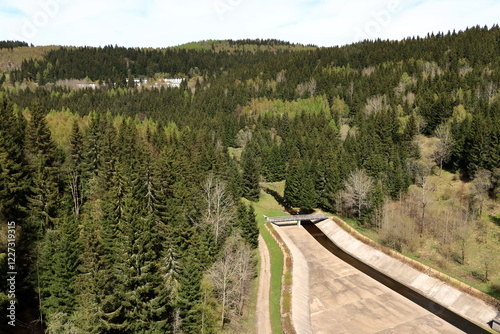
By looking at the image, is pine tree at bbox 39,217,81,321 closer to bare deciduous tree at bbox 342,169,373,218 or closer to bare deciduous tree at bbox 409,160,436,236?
bare deciduous tree at bbox 342,169,373,218

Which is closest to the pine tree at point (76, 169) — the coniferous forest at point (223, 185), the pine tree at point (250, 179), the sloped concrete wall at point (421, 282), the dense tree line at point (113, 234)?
the dense tree line at point (113, 234)

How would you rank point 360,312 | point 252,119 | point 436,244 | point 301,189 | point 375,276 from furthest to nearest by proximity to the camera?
point 252,119 → point 301,189 → point 436,244 → point 375,276 → point 360,312

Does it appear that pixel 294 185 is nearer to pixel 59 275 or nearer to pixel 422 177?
pixel 422 177

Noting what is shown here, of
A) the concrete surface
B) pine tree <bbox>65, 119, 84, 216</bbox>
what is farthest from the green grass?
pine tree <bbox>65, 119, 84, 216</bbox>

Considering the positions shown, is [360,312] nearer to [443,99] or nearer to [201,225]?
[201,225]

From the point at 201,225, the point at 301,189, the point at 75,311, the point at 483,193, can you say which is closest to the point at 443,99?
the point at 483,193
